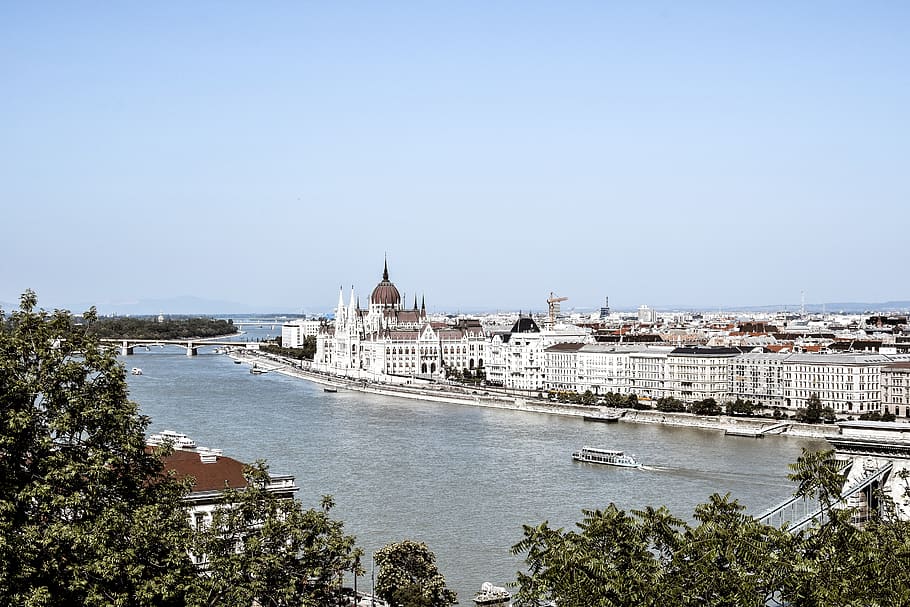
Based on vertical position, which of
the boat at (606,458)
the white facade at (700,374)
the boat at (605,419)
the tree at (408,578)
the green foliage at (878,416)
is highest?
the white facade at (700,374)

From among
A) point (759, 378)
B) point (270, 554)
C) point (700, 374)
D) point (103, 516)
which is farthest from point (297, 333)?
Answer: point (103, 516)

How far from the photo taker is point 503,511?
13.2 meters

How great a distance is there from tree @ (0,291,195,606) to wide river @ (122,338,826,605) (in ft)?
12.4

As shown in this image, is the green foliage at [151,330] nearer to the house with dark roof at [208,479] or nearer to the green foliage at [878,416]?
the green foliage at [878,416]

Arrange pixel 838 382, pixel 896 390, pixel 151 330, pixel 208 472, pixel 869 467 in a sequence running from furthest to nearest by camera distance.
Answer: pixel 151 330
pixel 838 382
pixel 896 390
pixel 869 467
pixel 208 472

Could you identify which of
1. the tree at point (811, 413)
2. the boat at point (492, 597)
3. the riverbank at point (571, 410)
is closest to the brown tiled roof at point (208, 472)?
the boat at point (492, 597)

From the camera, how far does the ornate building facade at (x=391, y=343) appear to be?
41.3 m

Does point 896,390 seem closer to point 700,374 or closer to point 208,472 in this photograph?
point 700,374

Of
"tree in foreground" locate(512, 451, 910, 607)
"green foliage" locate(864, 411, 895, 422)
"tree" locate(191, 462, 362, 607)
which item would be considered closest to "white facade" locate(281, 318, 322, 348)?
"green foliage" locate(864, 411, 895, 422)

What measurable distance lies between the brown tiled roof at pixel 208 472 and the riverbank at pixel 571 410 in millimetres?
15164

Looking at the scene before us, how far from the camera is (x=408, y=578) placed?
340 inches

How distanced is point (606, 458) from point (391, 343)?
23758mm

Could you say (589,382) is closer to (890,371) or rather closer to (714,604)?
(890,371)

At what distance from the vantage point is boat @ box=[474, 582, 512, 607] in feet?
29.0
